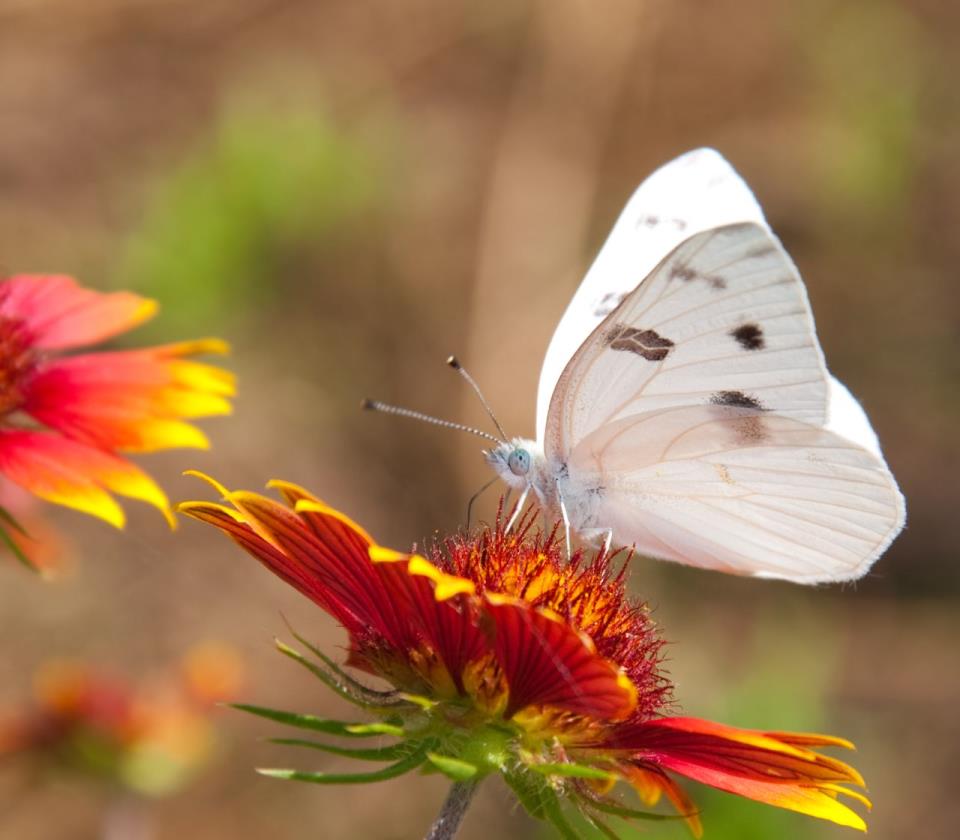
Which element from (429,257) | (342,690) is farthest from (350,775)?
(429,257)

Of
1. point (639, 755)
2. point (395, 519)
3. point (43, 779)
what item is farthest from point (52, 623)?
point (639, 755)

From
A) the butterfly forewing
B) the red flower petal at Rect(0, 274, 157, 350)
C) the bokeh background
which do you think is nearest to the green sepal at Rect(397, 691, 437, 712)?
the butterfly forewing

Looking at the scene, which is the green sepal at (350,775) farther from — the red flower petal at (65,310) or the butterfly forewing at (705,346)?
the red flower petal at (65,310)

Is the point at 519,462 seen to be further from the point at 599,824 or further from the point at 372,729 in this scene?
the point at 372,729

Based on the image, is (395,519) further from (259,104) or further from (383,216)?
(259,104)

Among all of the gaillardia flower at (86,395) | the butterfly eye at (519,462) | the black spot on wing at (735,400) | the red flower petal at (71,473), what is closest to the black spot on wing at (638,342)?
the black spot on wing at (735,400)
